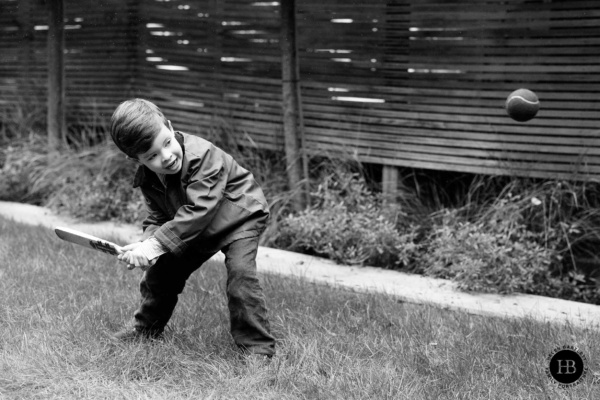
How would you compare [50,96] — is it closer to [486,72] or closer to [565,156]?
[486,72]

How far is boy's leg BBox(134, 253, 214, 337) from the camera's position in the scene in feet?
12.4

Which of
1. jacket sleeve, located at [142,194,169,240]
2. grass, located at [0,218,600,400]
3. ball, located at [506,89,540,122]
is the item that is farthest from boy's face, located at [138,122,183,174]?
ball, located at [506,89,540,122]

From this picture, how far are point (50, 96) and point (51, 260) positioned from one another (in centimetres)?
335

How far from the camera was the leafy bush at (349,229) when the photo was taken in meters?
5.65

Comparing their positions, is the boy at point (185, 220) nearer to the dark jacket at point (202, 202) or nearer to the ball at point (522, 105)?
the dark jacket at point (202, 202)

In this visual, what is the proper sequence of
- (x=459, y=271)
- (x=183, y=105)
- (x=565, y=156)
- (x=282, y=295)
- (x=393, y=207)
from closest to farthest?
(x=282, y=295) < (x=459, y=271) < (x=565, y=156) < (x=393, y=207) < (x=183, y=105)

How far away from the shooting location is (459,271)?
5.15m

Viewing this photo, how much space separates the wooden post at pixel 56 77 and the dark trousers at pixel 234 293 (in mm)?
4667

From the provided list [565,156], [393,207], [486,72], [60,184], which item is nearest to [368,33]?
[486,72]

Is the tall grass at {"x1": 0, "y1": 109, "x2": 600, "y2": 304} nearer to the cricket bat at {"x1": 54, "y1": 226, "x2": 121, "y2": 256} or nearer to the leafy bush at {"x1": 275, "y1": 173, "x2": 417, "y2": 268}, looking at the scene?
the leafy bush at {"x1": 275, "y1": 173, "x2": 417, "y2": 268}

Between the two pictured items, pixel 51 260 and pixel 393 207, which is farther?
pixel 393 207

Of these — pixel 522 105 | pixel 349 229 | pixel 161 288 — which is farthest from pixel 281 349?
pixel 522 105

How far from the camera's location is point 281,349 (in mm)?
3695

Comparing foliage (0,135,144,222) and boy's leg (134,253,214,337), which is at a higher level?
boy's leg (134,253,214,337)
